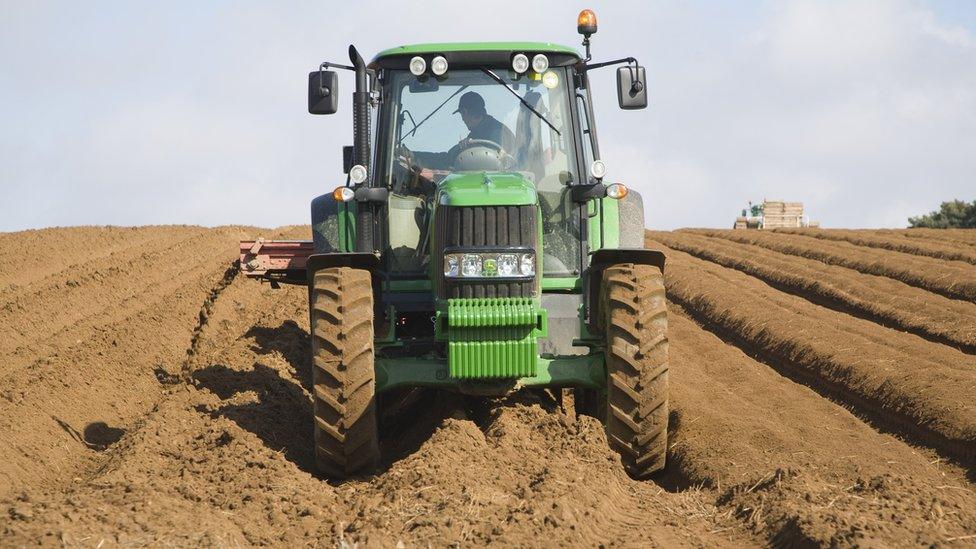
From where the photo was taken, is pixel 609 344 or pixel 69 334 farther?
pixel 69 334

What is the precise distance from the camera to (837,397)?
473 inches

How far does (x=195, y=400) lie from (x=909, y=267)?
14.4 metres

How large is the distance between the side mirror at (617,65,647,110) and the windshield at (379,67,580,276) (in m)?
0.50

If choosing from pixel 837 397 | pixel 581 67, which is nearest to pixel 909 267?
pixel 837 397

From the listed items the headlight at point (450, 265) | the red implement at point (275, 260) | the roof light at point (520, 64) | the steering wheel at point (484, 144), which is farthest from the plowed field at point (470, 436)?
the roof light at point (520, 64)

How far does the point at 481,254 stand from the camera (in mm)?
7590

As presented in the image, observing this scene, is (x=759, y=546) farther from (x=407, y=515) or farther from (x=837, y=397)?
(x=837, y=397)

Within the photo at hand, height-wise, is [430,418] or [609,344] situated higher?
[609,344]

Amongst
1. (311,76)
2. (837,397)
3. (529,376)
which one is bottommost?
(837,397)

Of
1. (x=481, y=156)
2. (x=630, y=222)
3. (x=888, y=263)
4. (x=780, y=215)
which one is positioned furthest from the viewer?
(x=780, y=215)

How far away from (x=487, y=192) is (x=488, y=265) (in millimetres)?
457

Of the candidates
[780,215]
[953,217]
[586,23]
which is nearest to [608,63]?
[586,23]

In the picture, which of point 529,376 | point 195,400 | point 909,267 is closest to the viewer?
point 529,376

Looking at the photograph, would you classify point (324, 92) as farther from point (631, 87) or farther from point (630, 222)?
point (630, 222)
